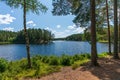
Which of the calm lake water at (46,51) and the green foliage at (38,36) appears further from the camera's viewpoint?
the green foliage at (38,36)

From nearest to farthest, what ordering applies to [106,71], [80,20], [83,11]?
[106,71]
[83,11]
[80,20]

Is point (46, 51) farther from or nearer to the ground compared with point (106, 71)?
nearer to the ground

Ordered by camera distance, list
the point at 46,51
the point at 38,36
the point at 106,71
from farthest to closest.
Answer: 1. the point at 38,36
2. the point at 46,51
3. the point at 106,71

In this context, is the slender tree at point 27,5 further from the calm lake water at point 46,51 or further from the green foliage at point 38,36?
the green foliage at point 38,36

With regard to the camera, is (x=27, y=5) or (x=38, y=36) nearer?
(x=27, y=5)

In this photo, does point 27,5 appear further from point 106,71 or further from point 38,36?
point 38,36

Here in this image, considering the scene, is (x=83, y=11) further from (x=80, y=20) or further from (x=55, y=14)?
(x=55, y=14)

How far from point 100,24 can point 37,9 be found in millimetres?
13338

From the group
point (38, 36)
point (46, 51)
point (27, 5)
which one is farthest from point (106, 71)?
point (38, 36)

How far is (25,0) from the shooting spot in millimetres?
18703

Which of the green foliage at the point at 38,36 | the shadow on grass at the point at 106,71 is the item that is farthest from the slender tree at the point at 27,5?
the green foliage at the point at 38,36

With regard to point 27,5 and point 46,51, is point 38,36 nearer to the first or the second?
point 46,51

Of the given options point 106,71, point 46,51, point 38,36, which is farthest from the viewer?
point 38,36

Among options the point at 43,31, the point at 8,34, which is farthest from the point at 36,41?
the point at 8,34
